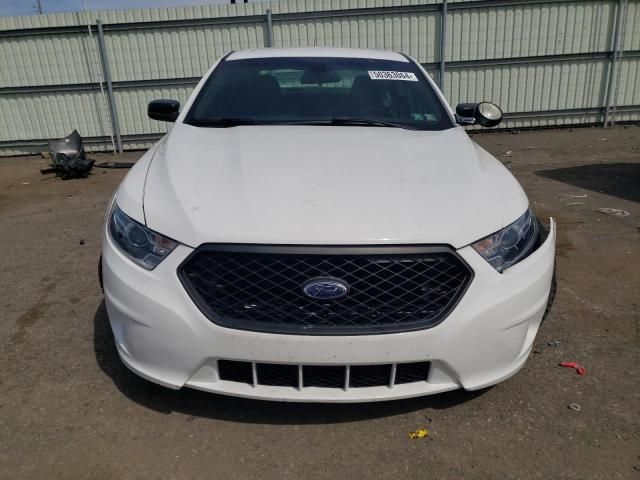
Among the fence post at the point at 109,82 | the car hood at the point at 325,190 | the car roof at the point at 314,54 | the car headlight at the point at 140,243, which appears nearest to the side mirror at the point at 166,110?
the car roof at the point at 314,54

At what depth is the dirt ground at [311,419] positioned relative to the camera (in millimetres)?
1908

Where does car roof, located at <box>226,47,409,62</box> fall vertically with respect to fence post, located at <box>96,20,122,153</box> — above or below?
above

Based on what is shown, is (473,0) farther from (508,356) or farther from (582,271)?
(508,356)

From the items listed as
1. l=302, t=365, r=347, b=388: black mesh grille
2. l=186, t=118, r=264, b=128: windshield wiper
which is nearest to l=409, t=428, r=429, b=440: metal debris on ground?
l=302, t=365, r=347, b=388: black mesh grille

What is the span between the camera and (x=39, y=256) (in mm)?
4332

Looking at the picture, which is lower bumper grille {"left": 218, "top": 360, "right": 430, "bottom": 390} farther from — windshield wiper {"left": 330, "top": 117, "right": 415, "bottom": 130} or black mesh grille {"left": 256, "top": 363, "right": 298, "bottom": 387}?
windshield wiper {"left": 330, "top": 117, "right": 415, "bottom": 130}

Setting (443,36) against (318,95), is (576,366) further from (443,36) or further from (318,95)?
(443,36)

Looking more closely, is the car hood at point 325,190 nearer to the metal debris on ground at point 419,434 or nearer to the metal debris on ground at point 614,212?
the metal debris on ground at point 419,434

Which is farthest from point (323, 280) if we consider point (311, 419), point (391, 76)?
point (391, 76)

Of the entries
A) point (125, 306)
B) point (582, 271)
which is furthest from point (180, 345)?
point (582, 271)

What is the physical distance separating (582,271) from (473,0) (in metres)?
8.50

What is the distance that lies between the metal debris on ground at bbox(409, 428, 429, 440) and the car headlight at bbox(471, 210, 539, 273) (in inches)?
28.2

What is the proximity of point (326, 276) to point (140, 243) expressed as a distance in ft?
2.47

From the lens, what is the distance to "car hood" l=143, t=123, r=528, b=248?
1854mm
